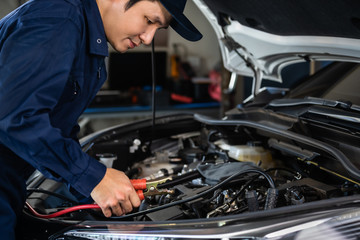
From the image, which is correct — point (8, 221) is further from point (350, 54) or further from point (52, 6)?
point (350, 54)

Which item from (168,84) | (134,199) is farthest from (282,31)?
(168,84)

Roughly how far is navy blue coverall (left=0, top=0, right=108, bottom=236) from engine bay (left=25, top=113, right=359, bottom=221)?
0.73 ft

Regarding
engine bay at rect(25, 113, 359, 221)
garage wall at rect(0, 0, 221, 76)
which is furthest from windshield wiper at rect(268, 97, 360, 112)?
garage wall at rect(0, 0, 221, 76)

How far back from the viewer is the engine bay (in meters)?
1.15

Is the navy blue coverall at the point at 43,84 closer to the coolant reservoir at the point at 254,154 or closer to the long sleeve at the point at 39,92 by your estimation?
the long sleeve at the point at 39,92

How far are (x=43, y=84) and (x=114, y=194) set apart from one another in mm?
336

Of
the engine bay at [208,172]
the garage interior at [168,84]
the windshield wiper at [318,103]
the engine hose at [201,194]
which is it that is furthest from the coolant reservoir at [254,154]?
the garage interior at [168,84]

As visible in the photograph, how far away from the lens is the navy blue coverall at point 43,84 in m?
0.87

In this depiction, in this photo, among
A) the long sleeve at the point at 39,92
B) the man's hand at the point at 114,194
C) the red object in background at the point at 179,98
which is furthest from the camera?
the red object in background at the point at 179,98

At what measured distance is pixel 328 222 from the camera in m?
0.90

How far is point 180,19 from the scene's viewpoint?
3.58 ft

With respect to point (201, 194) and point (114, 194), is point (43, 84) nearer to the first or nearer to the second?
point (114, 194)

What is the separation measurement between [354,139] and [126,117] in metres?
3.36

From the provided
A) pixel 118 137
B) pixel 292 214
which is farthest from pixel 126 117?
pixel 292 214
